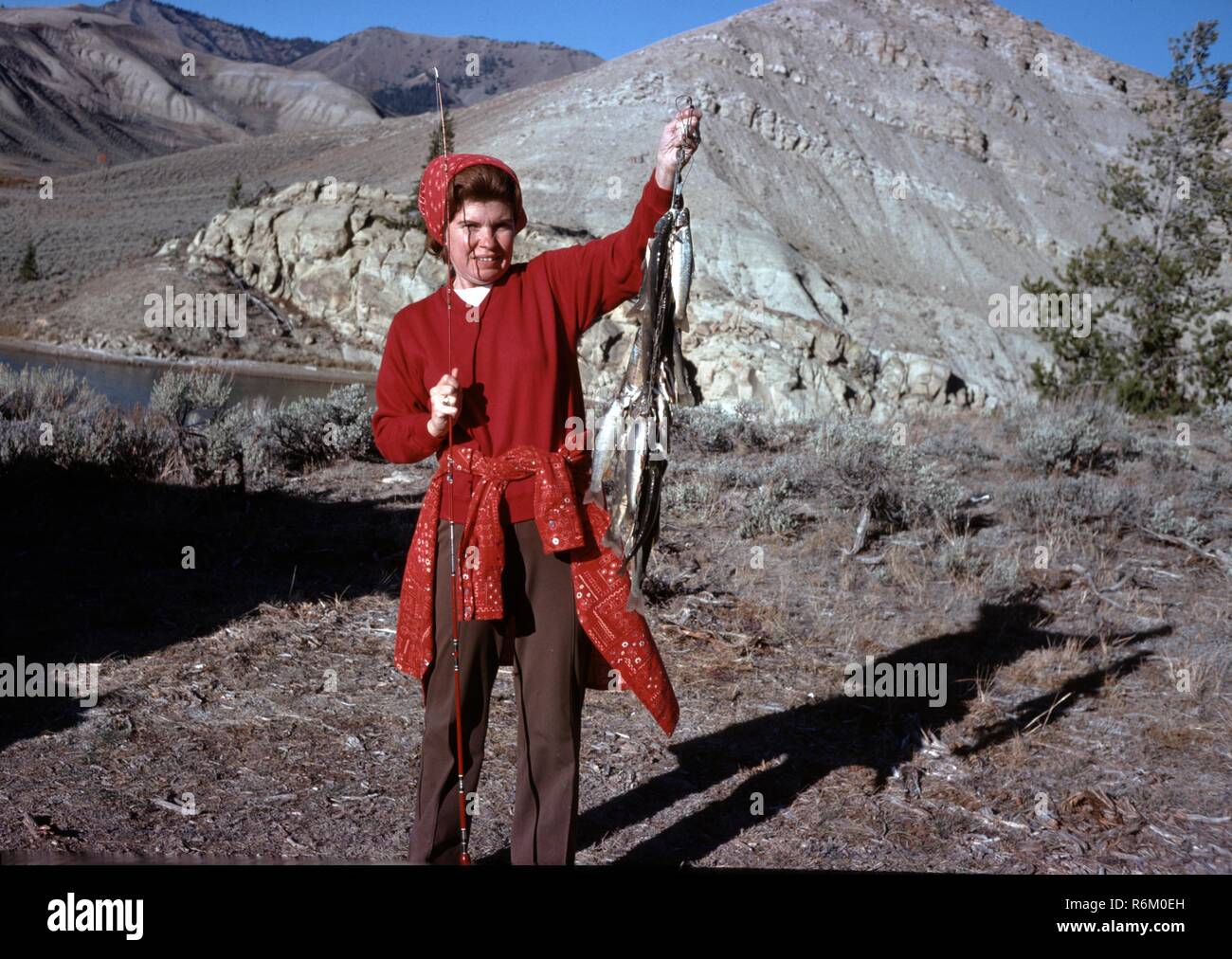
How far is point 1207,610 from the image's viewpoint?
233 inches

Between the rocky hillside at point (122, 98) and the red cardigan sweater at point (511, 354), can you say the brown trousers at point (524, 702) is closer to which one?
the red cardigan sweater at point (511, 354)

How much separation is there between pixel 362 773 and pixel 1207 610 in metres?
4.69

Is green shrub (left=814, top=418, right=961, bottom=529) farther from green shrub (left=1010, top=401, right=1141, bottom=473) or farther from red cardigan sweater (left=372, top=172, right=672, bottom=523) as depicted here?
red cardigan sweater (left=372, top=172, right=672, bottom=523)

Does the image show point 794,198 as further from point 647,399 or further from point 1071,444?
point 647,399

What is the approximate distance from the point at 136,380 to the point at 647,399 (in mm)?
19708

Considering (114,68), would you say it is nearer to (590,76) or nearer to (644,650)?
(590,76)

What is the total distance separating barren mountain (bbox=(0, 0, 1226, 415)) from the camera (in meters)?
24.4

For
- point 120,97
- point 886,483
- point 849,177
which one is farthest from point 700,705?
point 120,97

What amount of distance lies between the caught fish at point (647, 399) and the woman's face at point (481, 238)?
39cm

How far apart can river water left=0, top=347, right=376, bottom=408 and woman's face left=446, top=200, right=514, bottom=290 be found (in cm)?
1554

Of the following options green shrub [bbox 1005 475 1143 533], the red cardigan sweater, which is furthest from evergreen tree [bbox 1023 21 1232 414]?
the red cardigan sweater

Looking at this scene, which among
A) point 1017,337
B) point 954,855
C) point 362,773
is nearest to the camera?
point 954,855

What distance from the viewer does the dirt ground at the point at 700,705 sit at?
11.7 ft
